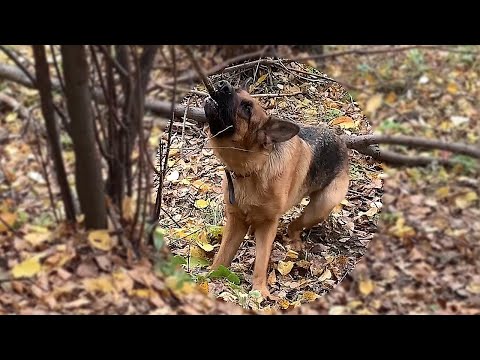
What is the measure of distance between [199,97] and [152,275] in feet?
3.25

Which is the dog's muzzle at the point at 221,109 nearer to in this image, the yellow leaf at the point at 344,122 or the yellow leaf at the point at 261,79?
the yellow leaf at the point at 261,79

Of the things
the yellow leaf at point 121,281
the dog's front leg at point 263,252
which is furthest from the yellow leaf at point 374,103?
the yellow leaf at point 121,281

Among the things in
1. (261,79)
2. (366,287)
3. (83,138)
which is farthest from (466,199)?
(83,138)

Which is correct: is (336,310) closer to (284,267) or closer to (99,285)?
(284,267)

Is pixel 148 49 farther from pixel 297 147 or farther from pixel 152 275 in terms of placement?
pixel 297 147

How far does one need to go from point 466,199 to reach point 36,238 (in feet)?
6.58

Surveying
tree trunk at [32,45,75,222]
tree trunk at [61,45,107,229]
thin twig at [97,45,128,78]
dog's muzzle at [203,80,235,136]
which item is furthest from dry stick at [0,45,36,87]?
dog's muzzle at [203,80,235,136]

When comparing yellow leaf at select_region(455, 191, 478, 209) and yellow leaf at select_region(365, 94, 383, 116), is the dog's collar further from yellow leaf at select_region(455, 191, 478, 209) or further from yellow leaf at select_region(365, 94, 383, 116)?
yellow leaf at select_region(455, 191, 478, 209)

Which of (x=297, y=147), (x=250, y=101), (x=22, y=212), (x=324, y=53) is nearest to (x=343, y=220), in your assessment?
(x=297, y=147)

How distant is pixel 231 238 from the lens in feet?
13.2

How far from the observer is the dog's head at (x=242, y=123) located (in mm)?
3551

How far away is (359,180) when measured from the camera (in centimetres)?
382

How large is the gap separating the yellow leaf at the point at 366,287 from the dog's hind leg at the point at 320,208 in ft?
2.70
